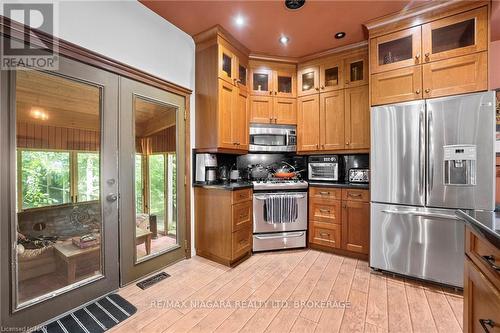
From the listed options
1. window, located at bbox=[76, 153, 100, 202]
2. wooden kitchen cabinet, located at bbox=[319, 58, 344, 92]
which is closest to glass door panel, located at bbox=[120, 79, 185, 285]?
window, located at bbox=[76, 153, 100, 202]

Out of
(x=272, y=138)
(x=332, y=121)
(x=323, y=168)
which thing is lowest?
(x=323, y=168)

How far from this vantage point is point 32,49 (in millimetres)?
1523

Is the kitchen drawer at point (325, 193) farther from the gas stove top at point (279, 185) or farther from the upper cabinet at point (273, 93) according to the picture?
the upper cabinet at point (273, 93)

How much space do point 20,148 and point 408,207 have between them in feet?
10.9

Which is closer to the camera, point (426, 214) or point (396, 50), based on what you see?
point (426, 214)

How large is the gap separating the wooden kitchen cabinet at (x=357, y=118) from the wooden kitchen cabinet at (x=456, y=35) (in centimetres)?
73

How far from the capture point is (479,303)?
3.28 feet

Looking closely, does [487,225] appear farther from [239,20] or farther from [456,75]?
[239,20]

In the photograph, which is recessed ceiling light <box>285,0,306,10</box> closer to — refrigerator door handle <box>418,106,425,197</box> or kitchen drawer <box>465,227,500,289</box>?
refrigerator door handle <box>418,106,425,197</box>

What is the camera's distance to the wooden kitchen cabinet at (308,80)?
314cm

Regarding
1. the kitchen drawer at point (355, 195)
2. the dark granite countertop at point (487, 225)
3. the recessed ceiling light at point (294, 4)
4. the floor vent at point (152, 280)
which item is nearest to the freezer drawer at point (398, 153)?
the kitchen drawer at point (355, 195)

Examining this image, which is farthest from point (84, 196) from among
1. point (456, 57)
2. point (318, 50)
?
point (456, 57)

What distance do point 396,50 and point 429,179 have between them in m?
1.42

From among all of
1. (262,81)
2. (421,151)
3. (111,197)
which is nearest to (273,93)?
(262,81)
